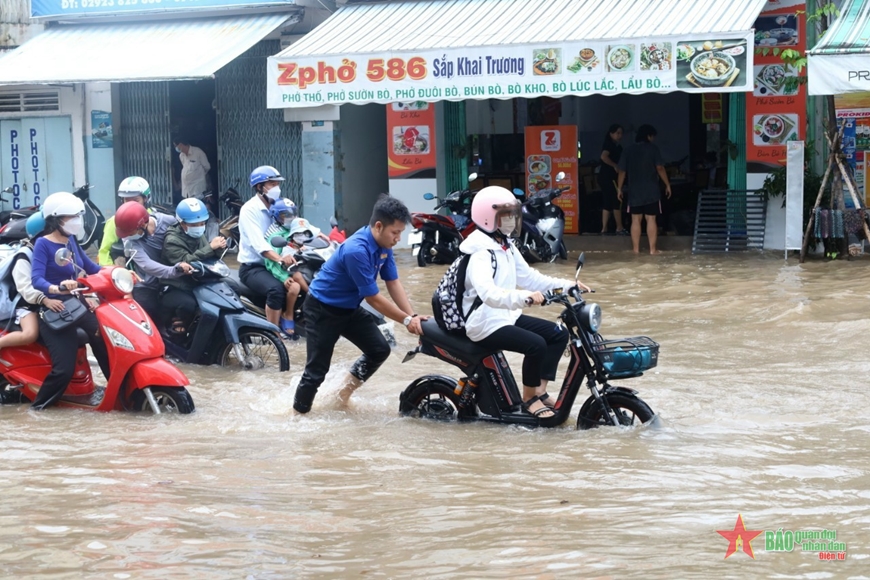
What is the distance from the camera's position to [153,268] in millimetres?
8469

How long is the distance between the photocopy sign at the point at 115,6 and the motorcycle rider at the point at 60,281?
9.42 metres

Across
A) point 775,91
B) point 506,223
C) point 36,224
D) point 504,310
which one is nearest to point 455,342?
point 504,310

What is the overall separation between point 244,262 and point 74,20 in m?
9.87

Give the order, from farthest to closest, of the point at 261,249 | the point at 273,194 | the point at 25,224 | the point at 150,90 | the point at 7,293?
the point at 150,90 < the point at 25,224 < the point at 273,194 < the point at 261,249 < the point at 7,293

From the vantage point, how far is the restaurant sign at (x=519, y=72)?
12.4 meters

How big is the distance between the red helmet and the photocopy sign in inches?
327

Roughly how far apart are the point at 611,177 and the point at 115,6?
7.78 m

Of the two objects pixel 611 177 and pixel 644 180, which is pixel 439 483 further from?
pixel 611 177

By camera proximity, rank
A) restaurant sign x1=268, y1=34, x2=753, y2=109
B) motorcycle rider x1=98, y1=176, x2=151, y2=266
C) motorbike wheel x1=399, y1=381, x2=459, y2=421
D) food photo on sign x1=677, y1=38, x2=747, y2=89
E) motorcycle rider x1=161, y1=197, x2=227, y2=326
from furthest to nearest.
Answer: restaurant sign x1=268, y1=34, x2=753, y2=109, food photo on sign x1=677, y1=38, x2=747, y2=89, motorcycle rider x1=98, y1=176, x2=151, y2=266, motorcycle rider x1=161, y1=197, x2=227, y2=326, motorbike wheel x1=399, y1=381, x2=459, y2=421

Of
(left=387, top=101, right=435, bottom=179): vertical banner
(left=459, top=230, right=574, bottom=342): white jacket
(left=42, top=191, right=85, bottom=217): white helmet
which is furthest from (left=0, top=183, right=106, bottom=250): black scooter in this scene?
(left=459, top=230, right=574, bottom=342): white jacket

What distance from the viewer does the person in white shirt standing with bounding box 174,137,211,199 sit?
16672 millimetres

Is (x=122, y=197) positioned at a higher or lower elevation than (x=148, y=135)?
lower

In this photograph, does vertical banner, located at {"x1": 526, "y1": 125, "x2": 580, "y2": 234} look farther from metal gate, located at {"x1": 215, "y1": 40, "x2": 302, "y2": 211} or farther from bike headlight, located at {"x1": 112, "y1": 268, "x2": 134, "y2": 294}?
bike headlight, located at {"x1": 112, "y1": 268, "x2": 134, "y2": 294}

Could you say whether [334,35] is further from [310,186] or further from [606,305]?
[606,305]
